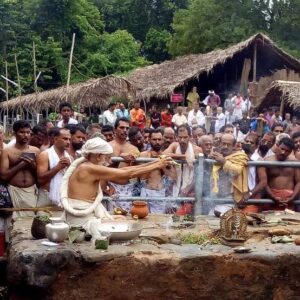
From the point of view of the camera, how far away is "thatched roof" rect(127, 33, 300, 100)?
2245 centimetres

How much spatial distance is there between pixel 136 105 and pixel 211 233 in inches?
536

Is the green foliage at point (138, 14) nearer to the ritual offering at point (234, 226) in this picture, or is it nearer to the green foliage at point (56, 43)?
the green foliage at point (56, 43)

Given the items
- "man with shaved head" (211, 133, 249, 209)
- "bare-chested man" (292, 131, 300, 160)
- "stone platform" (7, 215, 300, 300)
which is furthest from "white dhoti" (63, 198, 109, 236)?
"bare-chested man" (292, 131, 300, 160)

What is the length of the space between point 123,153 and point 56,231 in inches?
106

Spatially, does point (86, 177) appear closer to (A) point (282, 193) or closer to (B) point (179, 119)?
(A) point (282, 193)

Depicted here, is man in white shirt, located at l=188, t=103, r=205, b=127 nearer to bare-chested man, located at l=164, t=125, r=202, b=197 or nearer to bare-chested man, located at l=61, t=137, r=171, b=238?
bare-chested man, located at l=164, t=125, r=202, b=197

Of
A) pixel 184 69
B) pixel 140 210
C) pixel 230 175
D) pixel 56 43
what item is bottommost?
pixel 140 210

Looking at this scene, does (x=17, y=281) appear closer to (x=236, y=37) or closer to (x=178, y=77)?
(x=178, y=77)

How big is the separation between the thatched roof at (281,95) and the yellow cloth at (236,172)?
1062 cm

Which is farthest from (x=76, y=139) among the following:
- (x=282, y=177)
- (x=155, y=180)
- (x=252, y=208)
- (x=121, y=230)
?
(x=282, y=177)

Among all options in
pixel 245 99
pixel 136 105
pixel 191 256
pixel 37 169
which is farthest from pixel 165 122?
pixel 191 256

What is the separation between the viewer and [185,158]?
24.8 ft

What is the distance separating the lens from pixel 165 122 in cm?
1912

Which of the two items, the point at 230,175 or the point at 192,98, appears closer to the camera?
the point at 230,175
